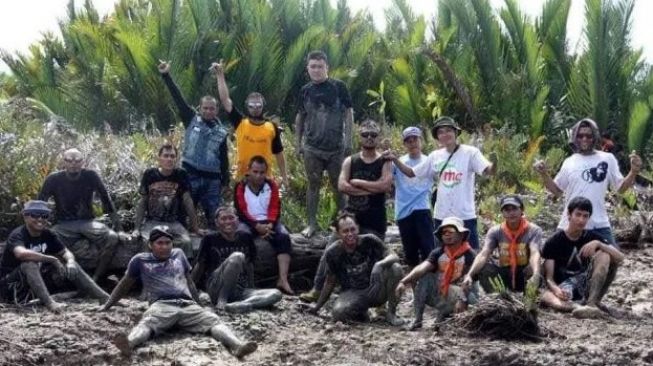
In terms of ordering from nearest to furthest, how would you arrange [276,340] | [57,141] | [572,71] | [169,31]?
[276,340]
[57,141]
[169,31]
[572,71]

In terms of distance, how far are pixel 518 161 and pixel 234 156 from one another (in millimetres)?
4267

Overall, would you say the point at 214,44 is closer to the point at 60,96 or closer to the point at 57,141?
the point at 60,96

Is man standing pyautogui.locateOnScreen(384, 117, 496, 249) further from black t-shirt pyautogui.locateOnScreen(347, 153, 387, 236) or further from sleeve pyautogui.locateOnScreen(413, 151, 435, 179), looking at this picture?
black t-shirt pyautogui.locateOnScreen(347, 153, 387, 236)

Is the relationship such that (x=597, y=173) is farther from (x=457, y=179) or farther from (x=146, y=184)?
(x=146, y=184)

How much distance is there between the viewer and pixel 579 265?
10.2 m

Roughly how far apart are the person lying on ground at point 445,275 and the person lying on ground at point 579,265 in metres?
0.99

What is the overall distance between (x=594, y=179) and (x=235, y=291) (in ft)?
11.9

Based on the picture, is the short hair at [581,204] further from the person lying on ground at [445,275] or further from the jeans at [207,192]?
the jeans at [207,192]

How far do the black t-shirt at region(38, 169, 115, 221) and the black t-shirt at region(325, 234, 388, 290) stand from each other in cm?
249

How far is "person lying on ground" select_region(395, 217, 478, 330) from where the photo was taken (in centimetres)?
953

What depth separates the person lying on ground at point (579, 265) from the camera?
9.93 metres

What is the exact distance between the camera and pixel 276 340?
950 cm

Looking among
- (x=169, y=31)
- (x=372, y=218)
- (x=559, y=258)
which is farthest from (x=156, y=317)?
(x=169, y=31)

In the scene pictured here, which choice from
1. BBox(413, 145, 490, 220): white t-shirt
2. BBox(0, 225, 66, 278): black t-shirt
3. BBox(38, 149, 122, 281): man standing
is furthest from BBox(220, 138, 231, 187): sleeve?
BBox(413, 145, 490, 220): white t-shirt
